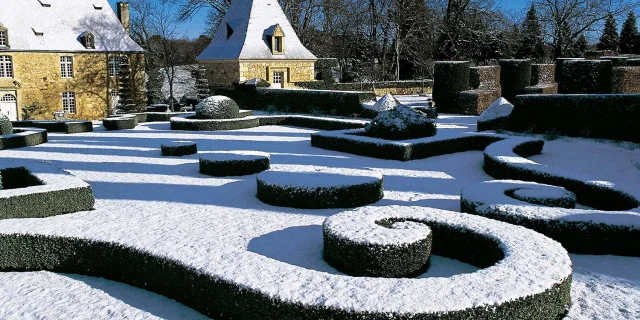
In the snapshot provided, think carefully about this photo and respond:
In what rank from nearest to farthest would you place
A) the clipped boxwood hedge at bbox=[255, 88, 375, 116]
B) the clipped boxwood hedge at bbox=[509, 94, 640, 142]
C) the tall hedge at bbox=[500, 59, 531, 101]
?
the clipped boxwood hedge at bbox=[509, 94, 640, 142], the clipped boxwood hedge at bbox=[255, 88, 375, 116], the tall hedge at bbox=[500, 59, 531, 101]

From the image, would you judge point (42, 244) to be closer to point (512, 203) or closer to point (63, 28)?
point (512, 203)

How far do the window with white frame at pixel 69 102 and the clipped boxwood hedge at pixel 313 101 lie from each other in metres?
12.8

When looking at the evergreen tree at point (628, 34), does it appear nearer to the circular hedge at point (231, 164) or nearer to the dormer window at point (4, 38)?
the circular hedge at point (231, 164)

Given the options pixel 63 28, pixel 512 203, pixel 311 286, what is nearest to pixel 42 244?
pixel 311 286

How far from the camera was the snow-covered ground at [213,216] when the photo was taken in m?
6.16

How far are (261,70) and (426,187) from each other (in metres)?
25.0

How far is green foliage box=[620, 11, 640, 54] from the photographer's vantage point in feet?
178

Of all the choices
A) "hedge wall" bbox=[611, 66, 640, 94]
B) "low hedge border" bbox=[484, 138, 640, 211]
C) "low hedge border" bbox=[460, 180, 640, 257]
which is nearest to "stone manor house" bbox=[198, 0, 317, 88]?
"hedge wall" bbox=[611, 66, 640, 94]

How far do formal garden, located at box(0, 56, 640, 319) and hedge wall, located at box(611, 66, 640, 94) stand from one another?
19.0 feet

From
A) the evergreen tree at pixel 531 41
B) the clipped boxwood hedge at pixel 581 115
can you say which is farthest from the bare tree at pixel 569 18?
the clipped boxwood hedge at pixel 581 115

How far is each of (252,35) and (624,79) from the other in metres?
22.0

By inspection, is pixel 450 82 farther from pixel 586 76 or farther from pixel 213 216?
pixel 213 216

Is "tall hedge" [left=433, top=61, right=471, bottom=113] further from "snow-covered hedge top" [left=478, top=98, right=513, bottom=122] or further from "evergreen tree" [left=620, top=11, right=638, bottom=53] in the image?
"evergreen tree" [left=620, top=11, right=638, bottom=53]

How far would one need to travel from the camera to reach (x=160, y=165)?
14.4 m
